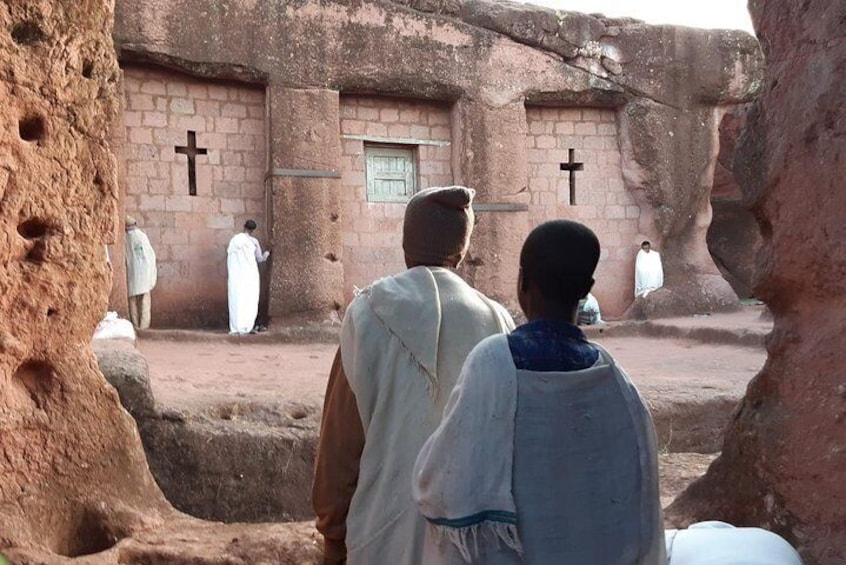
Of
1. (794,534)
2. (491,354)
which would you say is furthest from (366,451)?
(794,534)

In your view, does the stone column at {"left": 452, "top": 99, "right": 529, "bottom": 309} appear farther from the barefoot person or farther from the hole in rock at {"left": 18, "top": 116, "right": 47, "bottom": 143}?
the barefoot person

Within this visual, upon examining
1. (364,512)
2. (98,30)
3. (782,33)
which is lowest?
(364,512)

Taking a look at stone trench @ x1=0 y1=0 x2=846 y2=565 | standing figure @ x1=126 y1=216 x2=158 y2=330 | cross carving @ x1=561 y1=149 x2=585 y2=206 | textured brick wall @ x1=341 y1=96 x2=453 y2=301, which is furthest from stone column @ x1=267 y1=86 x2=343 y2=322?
stone trench @ x1=0 y1=0 x2=846 y2=565

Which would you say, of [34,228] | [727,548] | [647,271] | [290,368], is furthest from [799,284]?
[647,271]

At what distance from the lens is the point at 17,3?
3.28 meters

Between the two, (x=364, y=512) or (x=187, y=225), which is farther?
(x=187, y=225)

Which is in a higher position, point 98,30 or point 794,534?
point 98,30

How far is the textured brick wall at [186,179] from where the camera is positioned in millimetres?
10844

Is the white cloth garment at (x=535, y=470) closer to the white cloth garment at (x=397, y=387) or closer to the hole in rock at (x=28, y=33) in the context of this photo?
the white cloth garment at (x=397, y=387)

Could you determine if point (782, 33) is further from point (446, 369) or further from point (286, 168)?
point (286, 168)

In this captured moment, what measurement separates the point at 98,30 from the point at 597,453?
3.21 m

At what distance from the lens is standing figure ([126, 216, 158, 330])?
402 inches

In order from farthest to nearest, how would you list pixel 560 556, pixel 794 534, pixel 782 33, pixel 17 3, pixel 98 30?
1. pixel 98 30
2. pixel 17 3
3. pixel 782 33
4. pixel 794 534
5. pixel 560 556

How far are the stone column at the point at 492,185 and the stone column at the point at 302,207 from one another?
217cm
